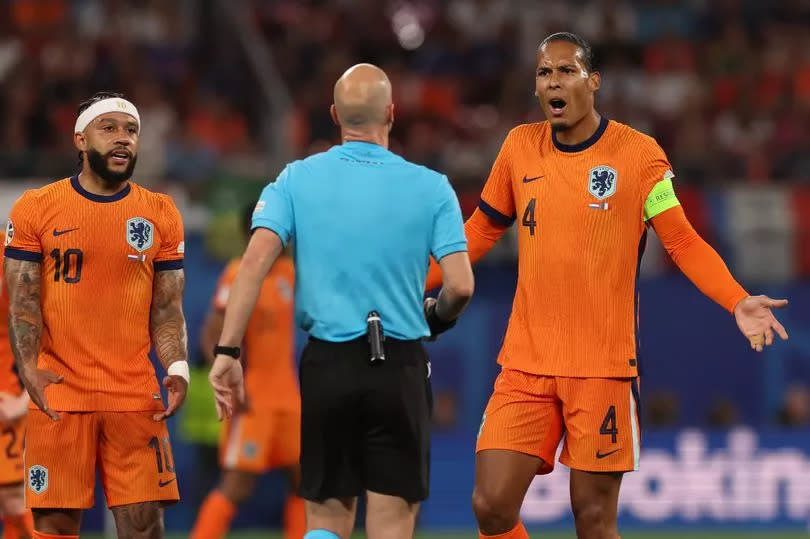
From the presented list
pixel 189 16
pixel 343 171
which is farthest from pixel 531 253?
pixel 189 16

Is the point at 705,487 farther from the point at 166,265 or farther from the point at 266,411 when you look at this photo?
the point at 166,265

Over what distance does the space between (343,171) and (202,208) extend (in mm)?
7032

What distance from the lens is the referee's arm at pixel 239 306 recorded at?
19.8 feet

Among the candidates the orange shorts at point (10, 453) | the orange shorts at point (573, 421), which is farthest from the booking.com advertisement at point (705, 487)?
the orange shorts at point (573, 421)

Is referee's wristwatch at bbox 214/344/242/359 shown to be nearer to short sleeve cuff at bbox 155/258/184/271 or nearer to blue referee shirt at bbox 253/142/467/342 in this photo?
blue referee shirt at bbox 253/142/467/342

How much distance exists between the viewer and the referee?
6.14m

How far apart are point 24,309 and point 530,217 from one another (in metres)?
2.29

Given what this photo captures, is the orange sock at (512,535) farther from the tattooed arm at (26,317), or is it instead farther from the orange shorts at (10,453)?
the orange shorts at (10,453)

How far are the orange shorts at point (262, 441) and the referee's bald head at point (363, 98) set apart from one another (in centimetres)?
405

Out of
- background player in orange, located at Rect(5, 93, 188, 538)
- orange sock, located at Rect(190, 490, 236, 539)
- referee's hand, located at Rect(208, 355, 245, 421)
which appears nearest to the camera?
referee's hand, located at Rect(208, 355, 245, 421)

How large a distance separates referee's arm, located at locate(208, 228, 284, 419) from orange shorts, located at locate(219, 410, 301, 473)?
390 cm

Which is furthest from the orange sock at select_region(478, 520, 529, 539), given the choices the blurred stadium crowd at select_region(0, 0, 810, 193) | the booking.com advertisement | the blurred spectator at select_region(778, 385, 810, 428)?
the blurred stadium crowd at select_region(0, 0, 810, 193)

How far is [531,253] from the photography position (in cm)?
690

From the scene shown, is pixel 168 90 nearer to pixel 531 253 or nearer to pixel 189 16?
pixel 189 16
